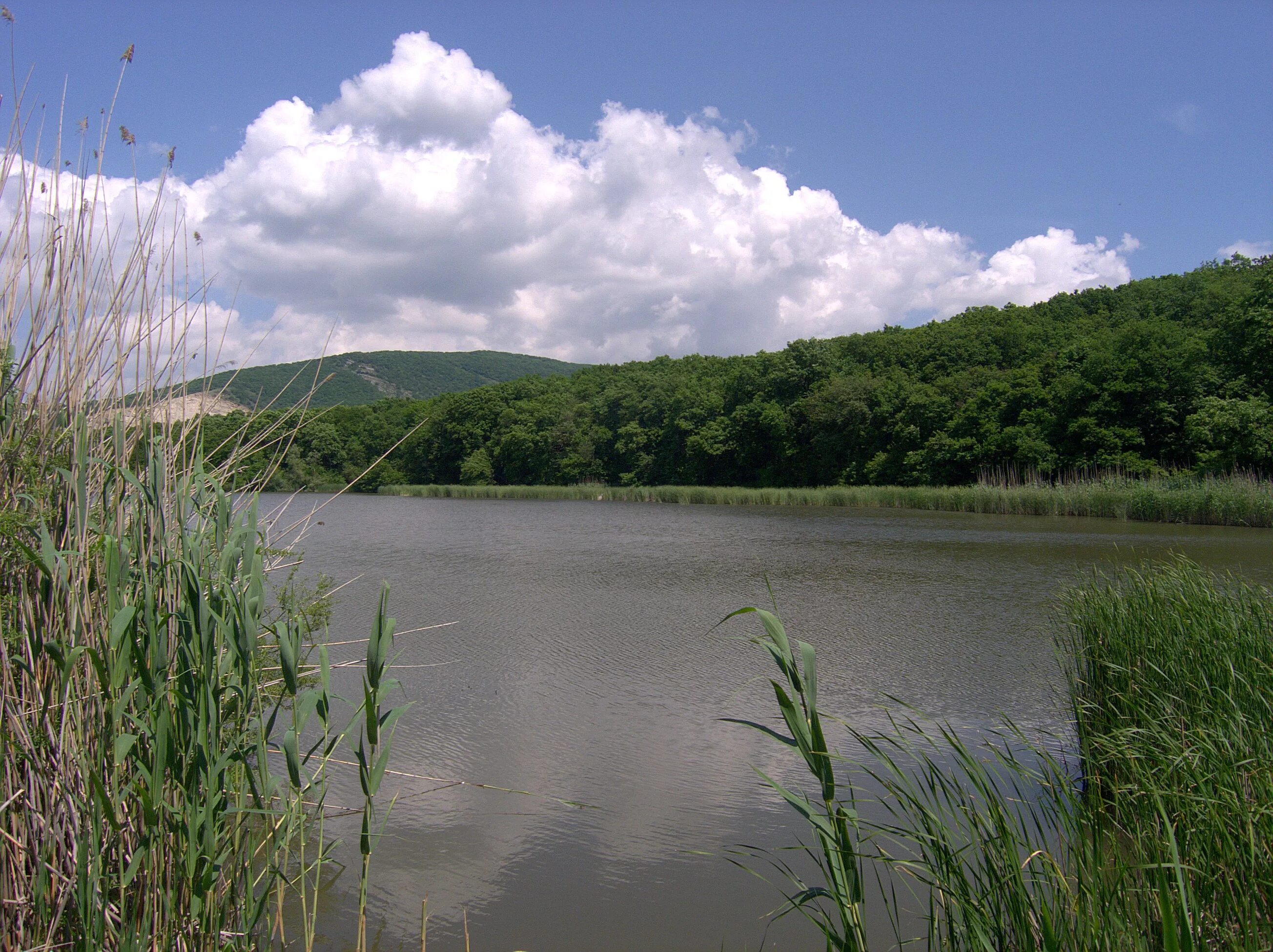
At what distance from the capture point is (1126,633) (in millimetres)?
4082

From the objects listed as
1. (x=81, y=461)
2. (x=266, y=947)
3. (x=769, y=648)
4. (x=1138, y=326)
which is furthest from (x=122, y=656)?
(x=1138, y=326)

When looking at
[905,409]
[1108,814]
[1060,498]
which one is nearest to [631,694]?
[1108,814]

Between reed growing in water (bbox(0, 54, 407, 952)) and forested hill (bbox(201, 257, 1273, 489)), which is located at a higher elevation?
forested hill (bbox(201, 257, 1273, 489))

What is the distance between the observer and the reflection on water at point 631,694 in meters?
3.25

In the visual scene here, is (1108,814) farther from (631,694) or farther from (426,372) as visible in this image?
(426,372)

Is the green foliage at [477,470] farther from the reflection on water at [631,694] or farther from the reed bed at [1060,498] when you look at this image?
the reflection on water at [631,694]

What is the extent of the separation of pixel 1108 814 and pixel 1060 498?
74.7ft

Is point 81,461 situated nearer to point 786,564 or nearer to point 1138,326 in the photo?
point 786,564

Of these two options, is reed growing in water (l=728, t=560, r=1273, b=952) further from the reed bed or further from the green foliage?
the green foliage

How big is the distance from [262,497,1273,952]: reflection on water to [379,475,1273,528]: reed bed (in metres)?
3.96

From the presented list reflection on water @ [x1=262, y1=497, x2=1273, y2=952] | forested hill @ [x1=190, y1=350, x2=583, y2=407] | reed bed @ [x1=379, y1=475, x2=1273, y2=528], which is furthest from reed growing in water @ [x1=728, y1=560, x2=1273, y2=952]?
forested hill @ [x1=190, y1=350, x2=583, y2=407]

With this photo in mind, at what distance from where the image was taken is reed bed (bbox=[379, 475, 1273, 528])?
763 inches

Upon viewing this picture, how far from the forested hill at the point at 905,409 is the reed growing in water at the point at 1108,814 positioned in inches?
780

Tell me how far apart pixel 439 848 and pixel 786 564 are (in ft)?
34.1
